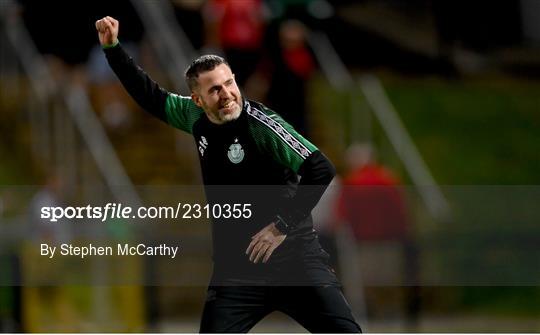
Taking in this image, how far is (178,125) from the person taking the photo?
10.1 metres

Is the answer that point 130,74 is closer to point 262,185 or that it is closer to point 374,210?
point 262,185

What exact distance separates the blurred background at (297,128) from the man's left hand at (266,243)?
5060 mm

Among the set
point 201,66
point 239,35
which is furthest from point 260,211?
point 239,35

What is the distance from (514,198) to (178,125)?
674cm

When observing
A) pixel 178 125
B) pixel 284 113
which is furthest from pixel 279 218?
pixel 284 113

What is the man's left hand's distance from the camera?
9.50m

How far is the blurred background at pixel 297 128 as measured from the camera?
1546 cm

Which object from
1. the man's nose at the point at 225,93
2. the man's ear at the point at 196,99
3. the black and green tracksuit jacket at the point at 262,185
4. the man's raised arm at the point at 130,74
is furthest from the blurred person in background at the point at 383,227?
the man's nose at the point at 225,93

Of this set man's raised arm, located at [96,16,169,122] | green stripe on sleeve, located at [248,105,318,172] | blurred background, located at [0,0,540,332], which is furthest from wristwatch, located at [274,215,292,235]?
blurred background, located at [0,0,540,332]

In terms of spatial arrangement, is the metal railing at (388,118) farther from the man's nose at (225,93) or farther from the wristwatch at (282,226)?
the man's nose at (225,93)

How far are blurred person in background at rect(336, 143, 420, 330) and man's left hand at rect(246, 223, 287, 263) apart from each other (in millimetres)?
6649

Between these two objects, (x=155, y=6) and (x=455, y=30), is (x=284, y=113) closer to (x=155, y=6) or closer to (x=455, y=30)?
(x=155, y=6)

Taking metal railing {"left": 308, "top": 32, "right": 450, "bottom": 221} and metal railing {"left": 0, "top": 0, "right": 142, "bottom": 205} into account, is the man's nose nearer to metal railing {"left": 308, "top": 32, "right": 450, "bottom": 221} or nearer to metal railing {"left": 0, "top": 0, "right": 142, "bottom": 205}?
metal railing {"left": 0, "top": 0, "right": 142, "bottom": 205}

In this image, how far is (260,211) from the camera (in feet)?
32.2
